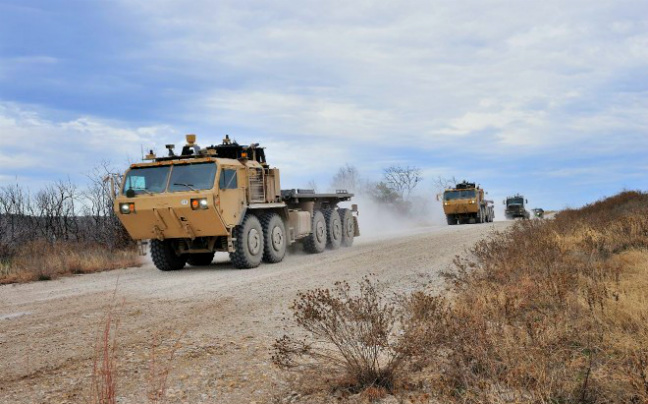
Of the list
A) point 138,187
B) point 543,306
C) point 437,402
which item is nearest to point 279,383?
point 437,402

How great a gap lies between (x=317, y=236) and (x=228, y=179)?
5.03 meters

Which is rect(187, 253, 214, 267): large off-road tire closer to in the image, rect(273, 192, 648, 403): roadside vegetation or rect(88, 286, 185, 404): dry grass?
rect(88, 286, 185, 404): dry grass

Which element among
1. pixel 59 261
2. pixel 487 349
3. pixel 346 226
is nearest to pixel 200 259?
pixel 59 261

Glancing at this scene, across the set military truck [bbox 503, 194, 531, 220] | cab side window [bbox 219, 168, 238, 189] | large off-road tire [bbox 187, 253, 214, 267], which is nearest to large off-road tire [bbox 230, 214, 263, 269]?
cab side window [bbox 219, 168, 238, 189]

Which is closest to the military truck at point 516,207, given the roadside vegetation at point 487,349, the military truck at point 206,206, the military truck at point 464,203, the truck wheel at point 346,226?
the military truck at point 464,203

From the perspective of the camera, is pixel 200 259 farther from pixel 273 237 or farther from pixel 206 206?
pixel 206 206

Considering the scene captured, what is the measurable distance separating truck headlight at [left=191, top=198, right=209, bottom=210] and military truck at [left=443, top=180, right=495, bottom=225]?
26504 mm

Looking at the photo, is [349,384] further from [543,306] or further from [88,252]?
[88,252]

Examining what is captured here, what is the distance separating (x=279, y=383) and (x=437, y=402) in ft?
4.47

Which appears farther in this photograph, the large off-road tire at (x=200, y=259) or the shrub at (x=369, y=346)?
the large off-road tire at (x=200, y=259)

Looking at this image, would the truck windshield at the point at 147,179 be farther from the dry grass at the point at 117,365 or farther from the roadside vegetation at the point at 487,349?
the roadside vegetation at the point at 487,349

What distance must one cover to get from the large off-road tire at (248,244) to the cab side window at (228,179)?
0.93m

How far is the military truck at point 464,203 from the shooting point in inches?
1410

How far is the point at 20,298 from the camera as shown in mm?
9727
